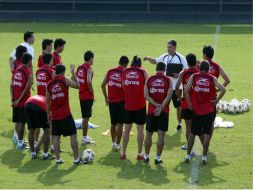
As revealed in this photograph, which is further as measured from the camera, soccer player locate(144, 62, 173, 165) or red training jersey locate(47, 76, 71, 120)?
soccer player locate(144, 62, 173, 165)

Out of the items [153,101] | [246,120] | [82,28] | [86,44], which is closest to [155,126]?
[153,101]

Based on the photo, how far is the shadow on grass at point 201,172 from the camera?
1173 cm

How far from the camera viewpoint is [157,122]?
12859mm

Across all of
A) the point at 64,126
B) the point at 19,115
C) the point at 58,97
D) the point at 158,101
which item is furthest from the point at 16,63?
the point at 158,101

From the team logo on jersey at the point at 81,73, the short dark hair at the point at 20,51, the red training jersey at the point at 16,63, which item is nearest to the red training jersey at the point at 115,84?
the team logo on jersey at the point at 81,73

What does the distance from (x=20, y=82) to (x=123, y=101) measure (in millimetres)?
2067

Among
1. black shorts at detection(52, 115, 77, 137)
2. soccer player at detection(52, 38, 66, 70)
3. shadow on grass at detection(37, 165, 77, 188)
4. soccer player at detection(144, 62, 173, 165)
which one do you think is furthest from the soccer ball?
soccer player at detection(52, 38, 66, 70)

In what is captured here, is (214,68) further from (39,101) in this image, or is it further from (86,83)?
(39,101)

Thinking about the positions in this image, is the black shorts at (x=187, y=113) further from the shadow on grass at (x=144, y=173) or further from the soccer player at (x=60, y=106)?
the soccer player at (x=60, y=106)

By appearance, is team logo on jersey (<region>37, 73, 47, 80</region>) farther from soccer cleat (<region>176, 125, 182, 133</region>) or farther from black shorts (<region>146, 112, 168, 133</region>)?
Result: soccer cleat (<region>176, 125, 182, 133</region>)

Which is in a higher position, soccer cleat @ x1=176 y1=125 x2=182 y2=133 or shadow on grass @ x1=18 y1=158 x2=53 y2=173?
soccer cleat @ x1=176 y1=125 x2=182 y2=133

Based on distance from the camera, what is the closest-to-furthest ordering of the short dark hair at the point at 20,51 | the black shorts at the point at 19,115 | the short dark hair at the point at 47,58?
the short dark hair at the point at 47,58 < the black shorts at the point at 19,115 < the short dark hair at the point at 20,51

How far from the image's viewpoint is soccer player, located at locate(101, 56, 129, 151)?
44.3 feet

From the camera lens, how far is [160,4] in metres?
39.1
